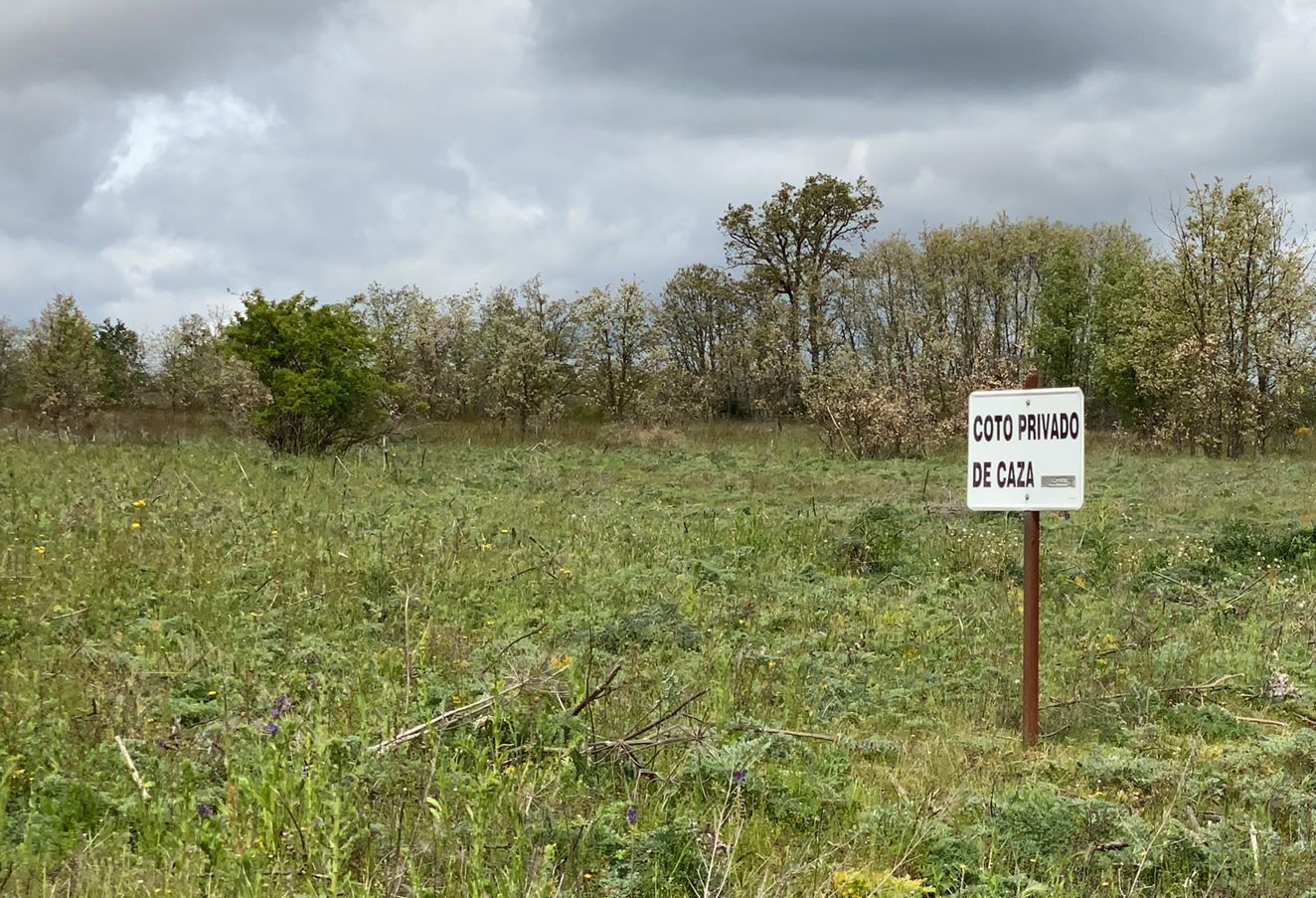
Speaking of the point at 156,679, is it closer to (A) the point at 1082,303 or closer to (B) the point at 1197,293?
(B) the point at 1197,293

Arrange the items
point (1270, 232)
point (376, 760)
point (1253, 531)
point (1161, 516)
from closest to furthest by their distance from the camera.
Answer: point (376, 760)
point (1253, 531)
point (1161, 516)
point (1270, 232)

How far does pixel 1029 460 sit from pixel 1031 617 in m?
0.79

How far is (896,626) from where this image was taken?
6754 mm

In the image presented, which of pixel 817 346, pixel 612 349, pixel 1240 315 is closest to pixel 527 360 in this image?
pixel 612 349

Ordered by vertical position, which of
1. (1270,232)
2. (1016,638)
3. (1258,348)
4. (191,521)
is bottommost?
(1016,638)

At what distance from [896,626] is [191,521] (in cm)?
600

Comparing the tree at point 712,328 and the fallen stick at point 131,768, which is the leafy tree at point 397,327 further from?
the fallen stick at point 131,768

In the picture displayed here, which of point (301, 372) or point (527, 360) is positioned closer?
point (301, 372)

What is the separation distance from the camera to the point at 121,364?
42.4 meters

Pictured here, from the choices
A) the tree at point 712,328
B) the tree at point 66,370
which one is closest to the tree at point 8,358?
the tree at point 66,370

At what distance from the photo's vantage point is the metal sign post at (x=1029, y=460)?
4406mm

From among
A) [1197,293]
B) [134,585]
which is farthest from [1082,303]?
[134,585]

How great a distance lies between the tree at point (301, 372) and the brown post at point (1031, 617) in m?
13.4

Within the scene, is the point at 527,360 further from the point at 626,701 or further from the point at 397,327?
the point at 626,701
